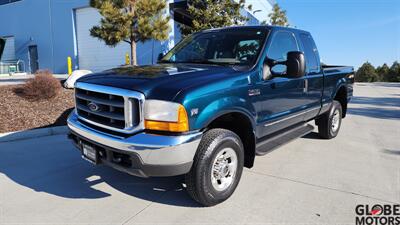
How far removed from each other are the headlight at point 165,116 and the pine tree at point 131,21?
9278 mm

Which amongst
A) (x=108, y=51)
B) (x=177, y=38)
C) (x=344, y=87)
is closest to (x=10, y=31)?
(x=108, y=51)

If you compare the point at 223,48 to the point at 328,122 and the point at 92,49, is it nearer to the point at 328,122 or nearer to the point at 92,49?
the point at 328,122

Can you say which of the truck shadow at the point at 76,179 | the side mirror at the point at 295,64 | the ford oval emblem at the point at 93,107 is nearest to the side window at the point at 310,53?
Answer: the side mirror at the point at 295,64

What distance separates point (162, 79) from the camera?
127 inches

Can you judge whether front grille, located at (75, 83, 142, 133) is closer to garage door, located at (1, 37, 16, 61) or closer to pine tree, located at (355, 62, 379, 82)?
garage door, located at (1, 37, 16, 61)

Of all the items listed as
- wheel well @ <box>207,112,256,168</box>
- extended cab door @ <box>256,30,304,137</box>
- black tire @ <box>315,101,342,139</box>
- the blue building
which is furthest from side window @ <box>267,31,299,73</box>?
the blue building

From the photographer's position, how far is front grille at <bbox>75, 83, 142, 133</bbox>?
3.05 m

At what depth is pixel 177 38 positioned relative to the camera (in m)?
19.8

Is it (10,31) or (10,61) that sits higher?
(10,31)

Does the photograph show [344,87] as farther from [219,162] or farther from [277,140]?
[219,162]

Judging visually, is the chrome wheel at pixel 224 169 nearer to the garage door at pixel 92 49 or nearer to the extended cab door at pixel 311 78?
the extended cab door at pixel 311 78

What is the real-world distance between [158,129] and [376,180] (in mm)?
3028

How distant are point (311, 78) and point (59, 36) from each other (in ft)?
77.4

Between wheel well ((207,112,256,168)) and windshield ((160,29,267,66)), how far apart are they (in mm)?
714
